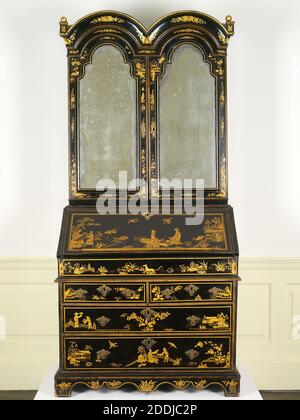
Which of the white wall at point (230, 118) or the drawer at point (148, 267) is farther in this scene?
the white wall at point (230, 118)

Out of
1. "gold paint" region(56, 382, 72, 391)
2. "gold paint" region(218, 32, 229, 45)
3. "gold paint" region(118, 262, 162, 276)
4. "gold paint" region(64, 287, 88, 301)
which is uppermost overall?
"gold paint" region(218, 32, 229, 45)

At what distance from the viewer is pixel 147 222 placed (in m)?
3.72

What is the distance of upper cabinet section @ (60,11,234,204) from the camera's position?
148 inches

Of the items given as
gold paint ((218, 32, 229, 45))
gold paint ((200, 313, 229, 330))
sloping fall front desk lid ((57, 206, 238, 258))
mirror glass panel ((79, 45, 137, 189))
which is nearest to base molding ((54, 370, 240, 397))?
gold paint ((200, 313, 229, 330))

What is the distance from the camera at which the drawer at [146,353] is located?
356cm

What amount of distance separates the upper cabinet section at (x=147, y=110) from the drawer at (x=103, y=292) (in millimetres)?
581

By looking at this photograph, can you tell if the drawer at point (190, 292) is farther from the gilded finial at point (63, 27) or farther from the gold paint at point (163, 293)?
the gilded finial at point (63, 27)

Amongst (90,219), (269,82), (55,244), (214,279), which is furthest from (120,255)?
(269,82)

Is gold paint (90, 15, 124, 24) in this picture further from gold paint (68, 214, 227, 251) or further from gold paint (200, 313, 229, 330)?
gold paint (200, 313, 229, 330)

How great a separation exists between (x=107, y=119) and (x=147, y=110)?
261 mm

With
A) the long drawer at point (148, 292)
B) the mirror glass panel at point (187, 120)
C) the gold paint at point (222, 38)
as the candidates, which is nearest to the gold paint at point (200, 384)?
the long drawer at point (148, 292)

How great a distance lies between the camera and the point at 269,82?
4.47m

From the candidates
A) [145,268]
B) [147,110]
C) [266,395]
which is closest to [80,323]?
[145,268]
